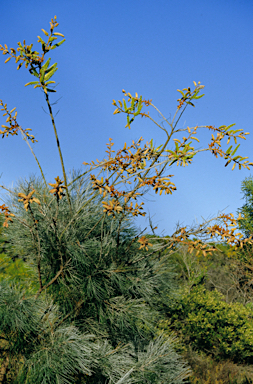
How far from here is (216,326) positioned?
4.64 meters

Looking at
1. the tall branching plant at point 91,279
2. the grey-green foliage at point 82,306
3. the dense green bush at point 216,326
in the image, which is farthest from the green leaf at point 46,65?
the dense green bush at point 216,326

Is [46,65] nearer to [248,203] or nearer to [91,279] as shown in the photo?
[91,279]

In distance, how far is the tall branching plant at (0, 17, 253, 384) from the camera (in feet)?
5.06

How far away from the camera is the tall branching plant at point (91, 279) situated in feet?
5.06

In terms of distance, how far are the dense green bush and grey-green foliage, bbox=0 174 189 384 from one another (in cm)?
267

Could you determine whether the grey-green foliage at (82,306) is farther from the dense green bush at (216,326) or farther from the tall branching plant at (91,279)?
the dense green bush at (216,326)

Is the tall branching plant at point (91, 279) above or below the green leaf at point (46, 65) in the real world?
below

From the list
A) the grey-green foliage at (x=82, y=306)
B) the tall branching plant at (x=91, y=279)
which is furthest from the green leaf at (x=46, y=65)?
the grey-green foliage at (x=82, y=306)

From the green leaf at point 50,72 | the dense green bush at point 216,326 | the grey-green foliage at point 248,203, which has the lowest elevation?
the dense green bush at point 216,326

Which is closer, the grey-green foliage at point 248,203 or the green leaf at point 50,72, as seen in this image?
the green leaf at point 50,72

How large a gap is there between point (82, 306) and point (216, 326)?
3.54 m

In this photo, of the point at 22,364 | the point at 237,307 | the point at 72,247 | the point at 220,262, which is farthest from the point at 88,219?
the point at 220,262

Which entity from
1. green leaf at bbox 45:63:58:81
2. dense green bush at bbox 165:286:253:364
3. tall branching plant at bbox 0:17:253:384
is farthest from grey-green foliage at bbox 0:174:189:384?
dense green bush at bbox 165:286:253:364

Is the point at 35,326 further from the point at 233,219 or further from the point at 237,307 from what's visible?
the point at 237,307
